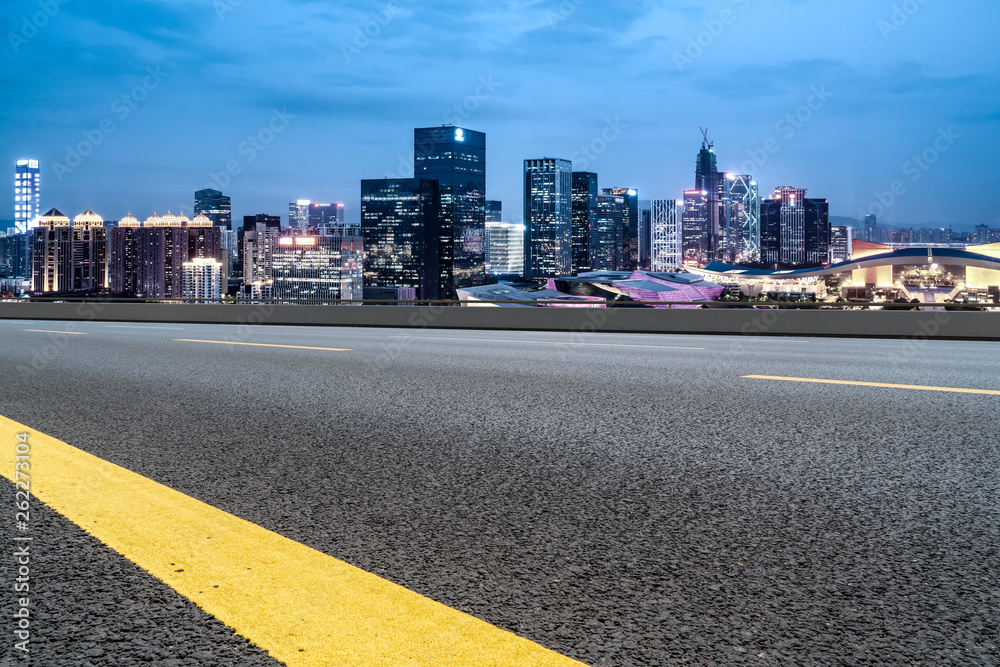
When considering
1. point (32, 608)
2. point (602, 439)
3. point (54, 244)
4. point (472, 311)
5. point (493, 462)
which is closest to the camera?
point (32, 608)

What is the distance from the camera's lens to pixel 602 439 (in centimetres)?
544

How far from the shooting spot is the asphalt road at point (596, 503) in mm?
2406

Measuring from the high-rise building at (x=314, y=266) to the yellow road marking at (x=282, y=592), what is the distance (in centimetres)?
9386

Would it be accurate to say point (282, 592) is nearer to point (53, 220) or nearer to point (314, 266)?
point (53, 220)

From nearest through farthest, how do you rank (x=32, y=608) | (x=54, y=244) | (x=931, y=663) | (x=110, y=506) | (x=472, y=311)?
(x=931, y=663), (x=32, y=608), (x=110, y=506), (x=472, y=311), (x=54, y=244)

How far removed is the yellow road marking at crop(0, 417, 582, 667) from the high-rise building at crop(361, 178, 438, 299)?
601 ft

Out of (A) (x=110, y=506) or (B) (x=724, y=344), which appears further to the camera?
(B) (x=724, y=344)

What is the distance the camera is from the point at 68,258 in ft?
140

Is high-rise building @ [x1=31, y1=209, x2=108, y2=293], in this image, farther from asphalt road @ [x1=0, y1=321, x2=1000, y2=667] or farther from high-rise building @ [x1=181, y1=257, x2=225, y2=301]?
asphalt road @ [x1=0, y1=321, x2=1000, y2=667]

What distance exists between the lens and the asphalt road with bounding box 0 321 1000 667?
2.41 metres

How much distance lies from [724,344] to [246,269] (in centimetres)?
13113

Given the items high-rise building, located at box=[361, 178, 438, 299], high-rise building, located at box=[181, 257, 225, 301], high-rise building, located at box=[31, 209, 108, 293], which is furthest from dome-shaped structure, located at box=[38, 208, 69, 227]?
high-rise building, located at box=[361, 178, 438, 299]

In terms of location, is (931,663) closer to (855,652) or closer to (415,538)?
(855,652)

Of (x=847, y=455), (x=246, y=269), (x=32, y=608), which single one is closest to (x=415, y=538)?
(x=32, y=608)
